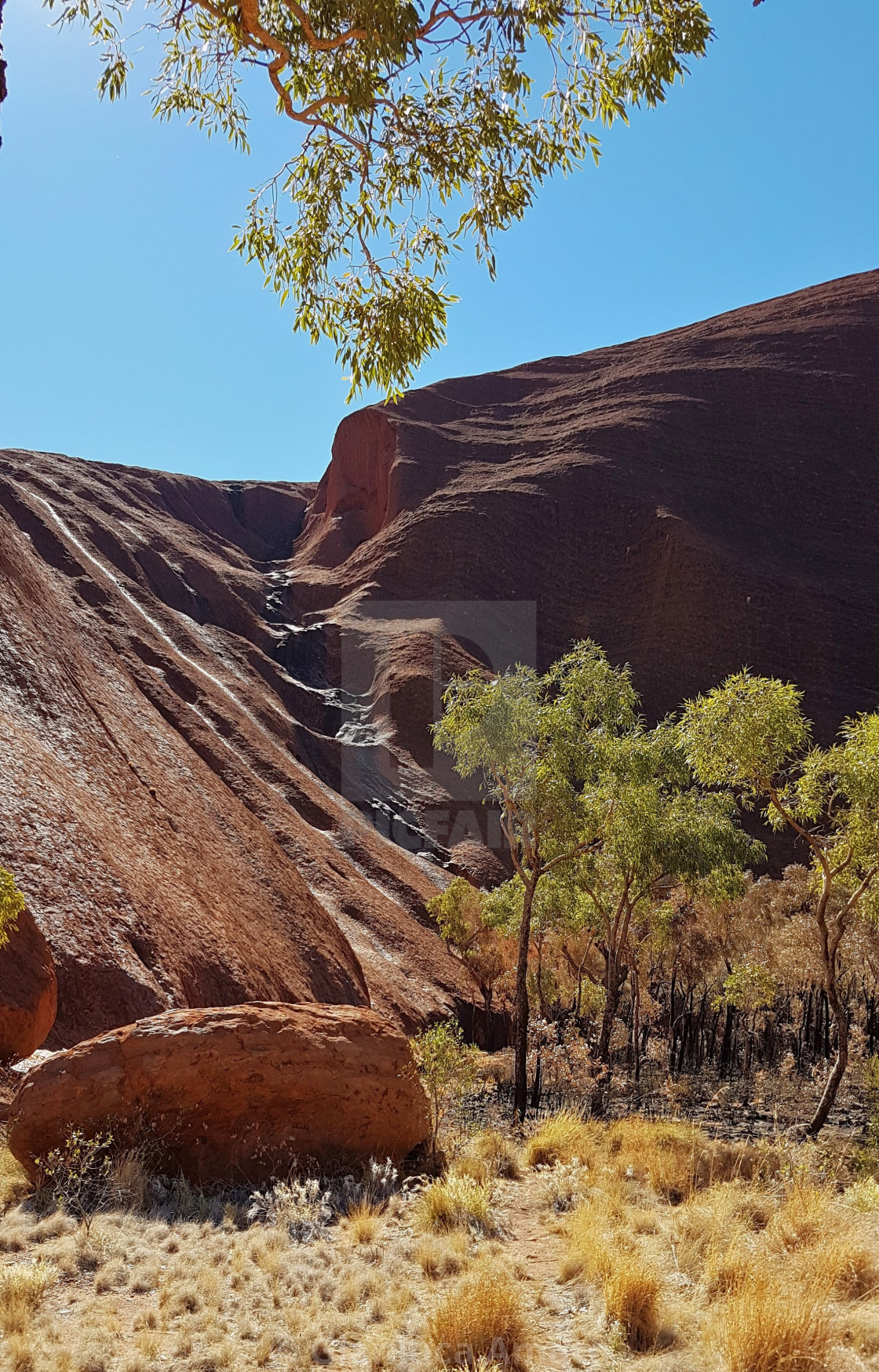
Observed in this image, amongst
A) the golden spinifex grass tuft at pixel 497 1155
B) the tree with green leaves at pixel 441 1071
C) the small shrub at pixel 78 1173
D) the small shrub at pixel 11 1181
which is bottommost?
the golden spinifex grass tuft at pixel 497 1155

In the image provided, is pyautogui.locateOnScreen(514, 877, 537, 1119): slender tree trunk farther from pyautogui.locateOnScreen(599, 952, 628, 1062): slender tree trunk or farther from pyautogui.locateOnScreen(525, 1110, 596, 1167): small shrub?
pyautogui.locateOnScreen(525, 1110, 596, 1167): small shrub

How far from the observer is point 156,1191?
6.78 meters

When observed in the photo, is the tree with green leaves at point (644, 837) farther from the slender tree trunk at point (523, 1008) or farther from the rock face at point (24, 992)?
the rock face at point (24, 992)

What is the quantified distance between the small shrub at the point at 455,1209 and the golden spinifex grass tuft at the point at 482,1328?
1.90m

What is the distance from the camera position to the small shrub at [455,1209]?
6801 mm

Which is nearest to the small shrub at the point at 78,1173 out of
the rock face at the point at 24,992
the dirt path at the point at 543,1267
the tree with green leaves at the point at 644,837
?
the rock face at the point at 24,992

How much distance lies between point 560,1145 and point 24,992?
6.23m

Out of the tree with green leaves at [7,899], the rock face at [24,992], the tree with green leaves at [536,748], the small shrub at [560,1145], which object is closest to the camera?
the tree with green leaves at [7,899]

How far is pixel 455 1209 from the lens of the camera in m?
6.96

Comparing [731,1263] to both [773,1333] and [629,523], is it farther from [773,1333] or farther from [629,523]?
[629,523]

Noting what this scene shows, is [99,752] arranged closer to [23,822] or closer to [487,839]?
[23,822]

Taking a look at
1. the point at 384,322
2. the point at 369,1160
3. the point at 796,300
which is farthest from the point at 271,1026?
the point at 796,300

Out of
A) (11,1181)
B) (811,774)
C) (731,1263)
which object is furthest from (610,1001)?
(11,1181)

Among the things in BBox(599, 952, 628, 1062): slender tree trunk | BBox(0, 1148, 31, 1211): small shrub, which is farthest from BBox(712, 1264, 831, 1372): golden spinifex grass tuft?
BBox(599, 952, 628, 1062): slender tree trunk
